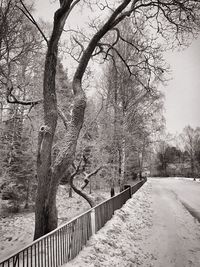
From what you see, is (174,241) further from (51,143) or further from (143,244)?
(51,143)

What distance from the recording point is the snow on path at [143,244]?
3.83m

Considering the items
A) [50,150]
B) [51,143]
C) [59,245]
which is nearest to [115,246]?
[59,245]

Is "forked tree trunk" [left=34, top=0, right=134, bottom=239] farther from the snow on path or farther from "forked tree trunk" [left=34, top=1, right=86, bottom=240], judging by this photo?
the snow on path

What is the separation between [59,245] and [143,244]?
103 inches

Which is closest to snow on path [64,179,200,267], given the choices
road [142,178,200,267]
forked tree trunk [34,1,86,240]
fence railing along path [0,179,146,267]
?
road [142,178,200,267]

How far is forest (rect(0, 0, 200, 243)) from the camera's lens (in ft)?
15.7

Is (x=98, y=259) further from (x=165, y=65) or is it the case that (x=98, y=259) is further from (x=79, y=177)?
(x=79, y=177)

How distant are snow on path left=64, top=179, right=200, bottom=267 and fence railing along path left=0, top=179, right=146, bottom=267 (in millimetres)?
171

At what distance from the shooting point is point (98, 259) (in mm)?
3666

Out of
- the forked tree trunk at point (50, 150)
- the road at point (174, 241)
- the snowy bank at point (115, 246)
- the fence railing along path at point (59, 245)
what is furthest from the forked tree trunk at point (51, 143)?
the road at point (174, 241)

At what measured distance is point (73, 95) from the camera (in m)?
6.54

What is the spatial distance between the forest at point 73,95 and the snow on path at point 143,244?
1.27 meters

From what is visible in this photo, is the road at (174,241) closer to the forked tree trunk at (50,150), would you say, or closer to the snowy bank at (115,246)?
the snowy bank at (115,246)

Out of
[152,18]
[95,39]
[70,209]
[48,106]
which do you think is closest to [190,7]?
[152,18]
